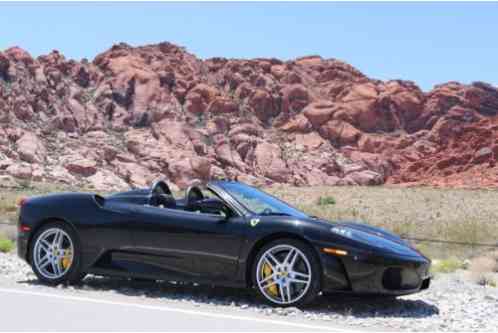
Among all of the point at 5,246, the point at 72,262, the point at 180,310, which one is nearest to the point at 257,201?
the point at 180,310

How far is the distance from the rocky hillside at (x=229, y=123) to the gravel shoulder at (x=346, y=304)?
51.7 m

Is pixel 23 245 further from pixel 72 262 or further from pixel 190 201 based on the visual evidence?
pixel 190 201

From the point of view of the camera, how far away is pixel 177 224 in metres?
6.88

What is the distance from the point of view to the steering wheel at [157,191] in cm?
727

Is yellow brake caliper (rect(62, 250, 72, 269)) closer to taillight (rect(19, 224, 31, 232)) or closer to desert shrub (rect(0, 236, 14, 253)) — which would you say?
taillight (rect(19, 224, 31, 232))

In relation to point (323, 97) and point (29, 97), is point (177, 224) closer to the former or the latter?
point (29, 97)

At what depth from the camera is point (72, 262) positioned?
727cm

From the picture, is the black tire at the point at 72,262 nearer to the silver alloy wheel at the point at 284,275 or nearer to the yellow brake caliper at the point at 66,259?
the yellow brake caliper at the point at 66,259

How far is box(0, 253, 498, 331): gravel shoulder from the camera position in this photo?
600cm

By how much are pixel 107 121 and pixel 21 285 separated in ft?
230

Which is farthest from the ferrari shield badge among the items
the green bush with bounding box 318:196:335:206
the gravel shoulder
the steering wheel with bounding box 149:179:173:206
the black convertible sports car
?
the green bush with bounding box 318:196:335:206

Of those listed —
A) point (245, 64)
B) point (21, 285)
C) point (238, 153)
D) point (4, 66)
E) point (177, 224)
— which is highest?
point (245, 64)

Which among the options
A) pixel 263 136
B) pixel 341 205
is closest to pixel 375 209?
pixel 341 205

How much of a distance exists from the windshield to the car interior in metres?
0.19
